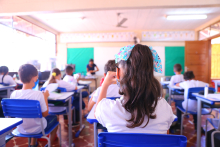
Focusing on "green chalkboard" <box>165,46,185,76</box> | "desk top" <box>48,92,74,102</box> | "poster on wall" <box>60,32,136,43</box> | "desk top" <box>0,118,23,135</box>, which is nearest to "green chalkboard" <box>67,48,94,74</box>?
"poster on wall" <box>60,32,136,43</box>

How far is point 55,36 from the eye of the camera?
686 centimetres

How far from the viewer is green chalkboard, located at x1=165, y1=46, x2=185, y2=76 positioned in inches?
256

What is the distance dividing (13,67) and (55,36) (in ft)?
9.64

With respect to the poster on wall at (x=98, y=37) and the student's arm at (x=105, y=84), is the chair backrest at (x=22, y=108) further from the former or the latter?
the poster on wall at (x=98, y=37)

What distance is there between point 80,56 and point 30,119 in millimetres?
5473

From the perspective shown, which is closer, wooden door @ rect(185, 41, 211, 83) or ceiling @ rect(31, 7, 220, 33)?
ceiling @ rect(31, 7, 220, 33)

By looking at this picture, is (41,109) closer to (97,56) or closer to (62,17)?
(62,17)

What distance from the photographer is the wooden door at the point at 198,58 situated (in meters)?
5.96

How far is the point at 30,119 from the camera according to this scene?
5.12 ft

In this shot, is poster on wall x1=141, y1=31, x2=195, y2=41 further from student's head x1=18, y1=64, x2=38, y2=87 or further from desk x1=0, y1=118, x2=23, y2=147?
desk x1=0, y1=118, x2=23, y2=147

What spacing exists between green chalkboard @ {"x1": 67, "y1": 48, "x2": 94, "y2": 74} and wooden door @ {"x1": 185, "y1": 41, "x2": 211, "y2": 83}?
13.9 feet

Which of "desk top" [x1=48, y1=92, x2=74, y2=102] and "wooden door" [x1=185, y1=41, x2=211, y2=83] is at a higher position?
"wooden door" [x1=185, y1=41, x2=211, y2=83]

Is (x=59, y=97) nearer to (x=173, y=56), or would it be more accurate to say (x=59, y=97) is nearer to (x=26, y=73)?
(x=26, y=73)

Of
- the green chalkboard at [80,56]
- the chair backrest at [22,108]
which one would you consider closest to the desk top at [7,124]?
the chair backrest at [22,108]
